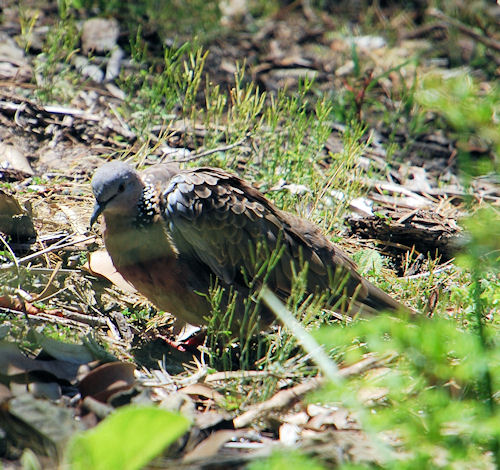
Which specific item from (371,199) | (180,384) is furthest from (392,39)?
(180,384)

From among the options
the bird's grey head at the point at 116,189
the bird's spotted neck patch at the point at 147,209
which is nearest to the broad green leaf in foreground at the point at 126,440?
the bird's grey head at the point at 116,189

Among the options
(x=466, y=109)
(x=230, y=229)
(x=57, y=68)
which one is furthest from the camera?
(x=57, y=68)

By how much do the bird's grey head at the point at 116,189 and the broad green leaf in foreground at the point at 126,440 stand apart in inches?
77.4

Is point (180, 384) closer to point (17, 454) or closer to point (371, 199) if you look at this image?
point (17, 454)

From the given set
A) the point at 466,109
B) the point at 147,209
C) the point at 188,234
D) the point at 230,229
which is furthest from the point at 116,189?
the point at 466,109

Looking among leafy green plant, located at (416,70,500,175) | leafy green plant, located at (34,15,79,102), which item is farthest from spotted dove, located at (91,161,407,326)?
leafy green plant, located at (34,15,79,102)

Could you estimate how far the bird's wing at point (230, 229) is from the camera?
3.86 metres

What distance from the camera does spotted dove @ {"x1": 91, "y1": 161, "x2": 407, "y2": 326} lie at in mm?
3857

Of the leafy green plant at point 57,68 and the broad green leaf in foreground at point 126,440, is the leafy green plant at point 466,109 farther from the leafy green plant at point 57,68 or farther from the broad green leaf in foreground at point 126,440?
the leafy green plant at point 57,68

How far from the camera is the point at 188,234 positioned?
3883mm

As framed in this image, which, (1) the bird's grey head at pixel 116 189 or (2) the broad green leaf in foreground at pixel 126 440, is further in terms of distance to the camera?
(1) the bird's grey head at pixel 116 189

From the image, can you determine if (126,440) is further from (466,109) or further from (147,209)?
(147,209)

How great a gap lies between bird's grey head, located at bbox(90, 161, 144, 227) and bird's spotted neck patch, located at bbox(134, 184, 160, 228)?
0.04 meters

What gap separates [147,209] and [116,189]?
→ 9.4 inches
